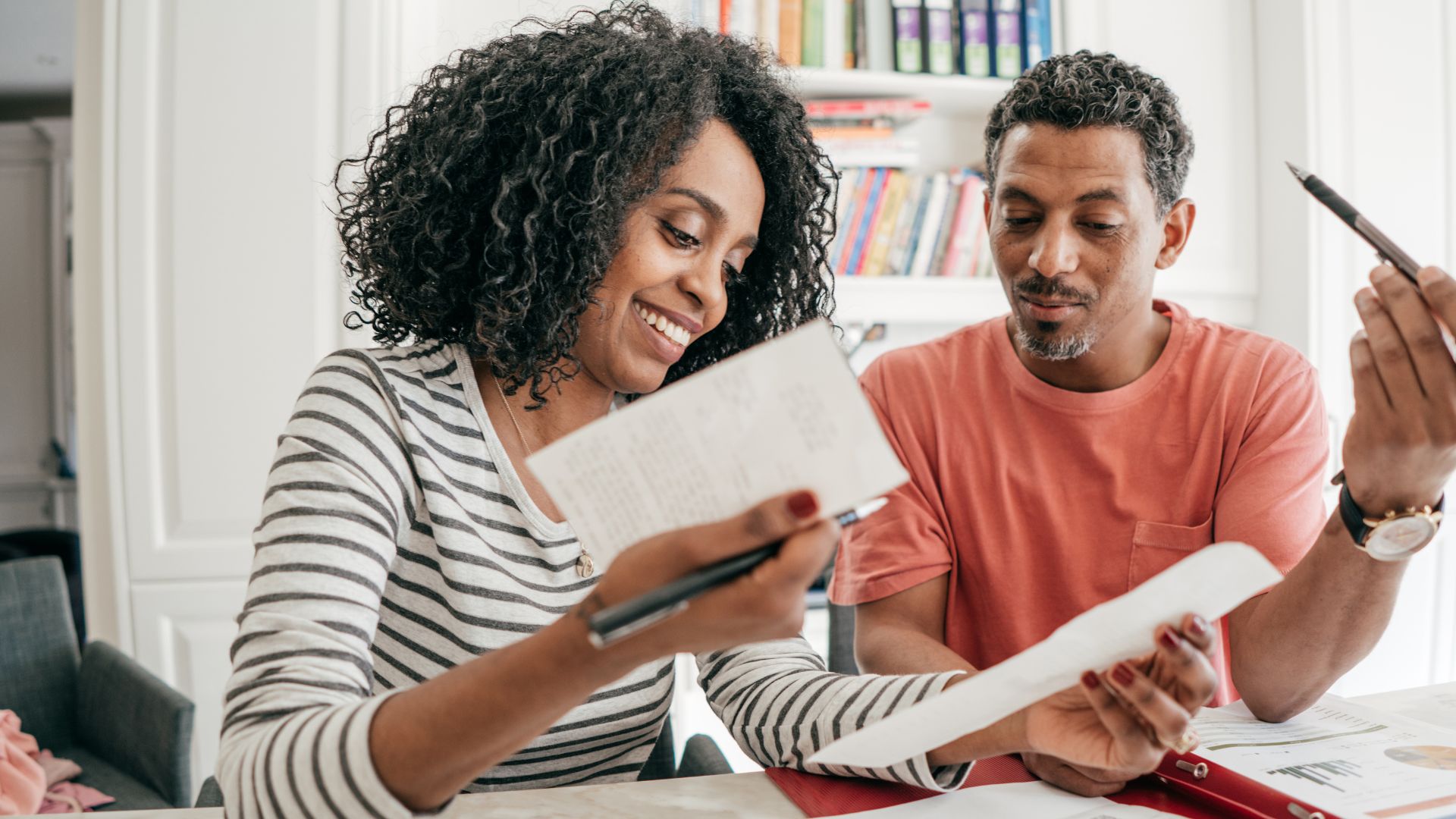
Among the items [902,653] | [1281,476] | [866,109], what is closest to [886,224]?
[866,109]

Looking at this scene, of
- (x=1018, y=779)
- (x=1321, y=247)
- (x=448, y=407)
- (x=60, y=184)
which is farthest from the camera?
(x=60, y=184)

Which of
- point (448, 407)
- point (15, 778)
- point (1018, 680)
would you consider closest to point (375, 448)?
point (448, 407)

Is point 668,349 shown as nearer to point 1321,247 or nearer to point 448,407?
point 448,407

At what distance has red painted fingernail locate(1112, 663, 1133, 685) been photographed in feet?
2.24

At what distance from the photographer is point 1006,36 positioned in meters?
2.44

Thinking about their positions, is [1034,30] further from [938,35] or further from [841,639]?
[841,639]

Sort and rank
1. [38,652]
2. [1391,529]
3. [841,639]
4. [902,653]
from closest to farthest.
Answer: [1391,529] < [902,653] < [841,639] < [38,652]

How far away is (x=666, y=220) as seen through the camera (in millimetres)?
1041

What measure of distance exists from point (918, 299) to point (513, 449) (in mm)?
1618

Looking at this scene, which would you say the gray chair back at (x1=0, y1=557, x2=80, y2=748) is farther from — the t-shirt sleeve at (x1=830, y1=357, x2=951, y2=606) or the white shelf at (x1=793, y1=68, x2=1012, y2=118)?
the white shelf at (x1=793, y1=68, x2=1012, y2=118)

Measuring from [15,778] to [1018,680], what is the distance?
1718mm

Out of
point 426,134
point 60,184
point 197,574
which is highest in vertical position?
point 60,184

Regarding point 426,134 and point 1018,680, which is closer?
point 1018,680

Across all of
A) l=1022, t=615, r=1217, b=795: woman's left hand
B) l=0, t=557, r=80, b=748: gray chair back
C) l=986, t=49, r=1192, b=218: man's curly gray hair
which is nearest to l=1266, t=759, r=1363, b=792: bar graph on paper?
l=1022, t=615, r=1217, b=795: woman's left hand
